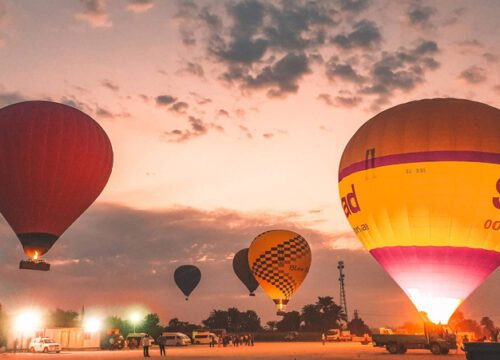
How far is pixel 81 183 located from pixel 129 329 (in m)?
71.9

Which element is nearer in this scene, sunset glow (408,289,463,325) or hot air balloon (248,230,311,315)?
sunset glow (408,289,463,325)

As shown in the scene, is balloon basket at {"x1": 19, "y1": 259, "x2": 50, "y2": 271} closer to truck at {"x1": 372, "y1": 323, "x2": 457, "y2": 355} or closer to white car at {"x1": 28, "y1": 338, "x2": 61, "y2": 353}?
white car at {"x1": 28, "y1": 338, "x2": 61, "y2": 353}

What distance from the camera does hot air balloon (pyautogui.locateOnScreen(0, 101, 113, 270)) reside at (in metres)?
30.6

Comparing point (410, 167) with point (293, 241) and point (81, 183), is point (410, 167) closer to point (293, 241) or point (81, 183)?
point (81, 183)

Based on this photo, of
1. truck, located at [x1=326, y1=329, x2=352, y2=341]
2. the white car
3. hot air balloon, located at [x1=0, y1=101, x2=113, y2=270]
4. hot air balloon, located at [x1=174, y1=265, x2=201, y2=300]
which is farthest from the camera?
hot air balloon, located at [x1=174, y1=265, x2=201, y2=300]

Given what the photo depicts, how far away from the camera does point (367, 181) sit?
84.9 feet

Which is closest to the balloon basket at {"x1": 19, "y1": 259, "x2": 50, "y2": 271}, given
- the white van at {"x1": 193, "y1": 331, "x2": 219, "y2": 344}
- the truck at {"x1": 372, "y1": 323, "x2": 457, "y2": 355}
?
the truck at {"x1": 372, "y1": 323, "x2": 457, "y2": 355}

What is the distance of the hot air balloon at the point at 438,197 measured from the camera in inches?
935

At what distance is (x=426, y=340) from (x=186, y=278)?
45353mm

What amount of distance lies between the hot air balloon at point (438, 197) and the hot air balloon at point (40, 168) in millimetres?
17531

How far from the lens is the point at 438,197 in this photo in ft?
78.7

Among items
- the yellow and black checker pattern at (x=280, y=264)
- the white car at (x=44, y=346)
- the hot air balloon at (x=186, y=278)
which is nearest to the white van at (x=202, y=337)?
the yellow and black checker pattern at (x=280, y=264)

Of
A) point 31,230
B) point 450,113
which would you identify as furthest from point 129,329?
point 450,113

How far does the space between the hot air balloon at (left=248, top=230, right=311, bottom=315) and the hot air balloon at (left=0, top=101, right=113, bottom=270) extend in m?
24.5
